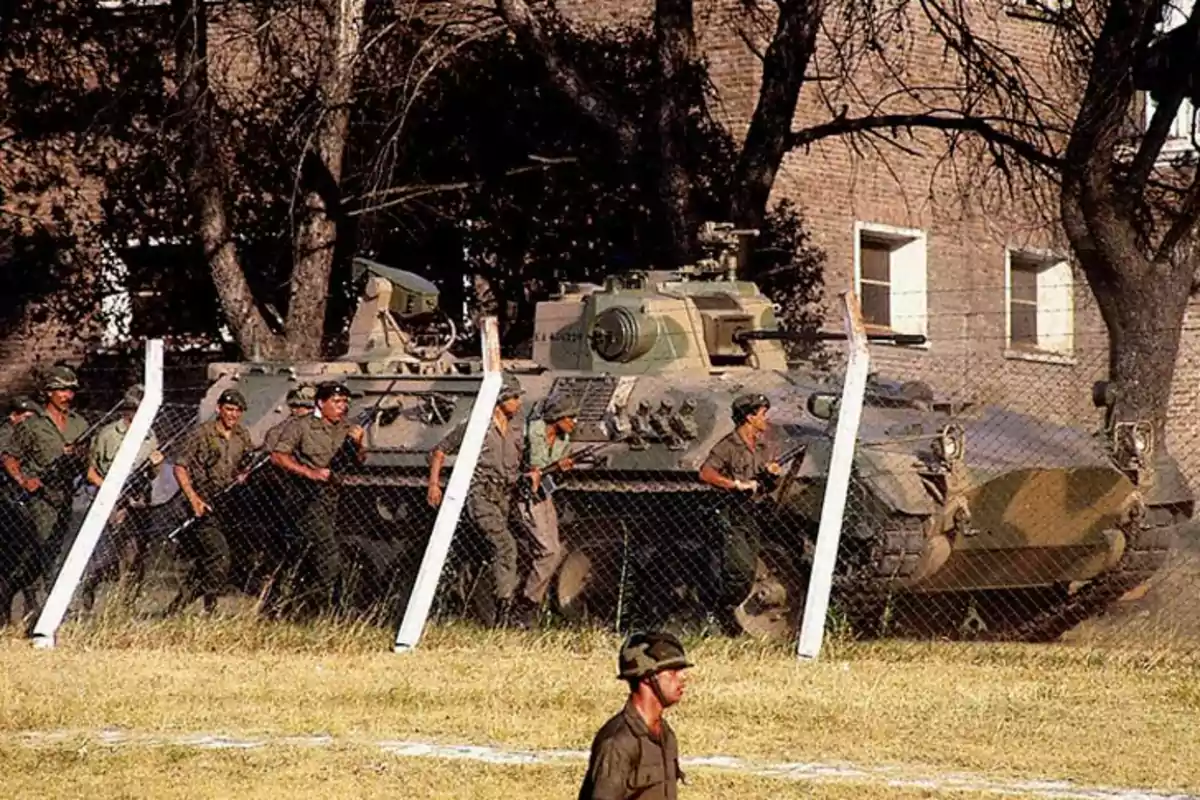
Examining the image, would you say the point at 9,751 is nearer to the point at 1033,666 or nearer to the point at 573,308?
the point at 1033,666

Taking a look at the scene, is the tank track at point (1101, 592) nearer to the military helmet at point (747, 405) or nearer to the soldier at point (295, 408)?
the military helmet at point (747, 405)

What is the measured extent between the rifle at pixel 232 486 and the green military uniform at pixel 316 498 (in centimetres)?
23

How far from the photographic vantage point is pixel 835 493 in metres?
14.9

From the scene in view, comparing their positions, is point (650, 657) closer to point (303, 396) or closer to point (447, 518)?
point (447, 518)

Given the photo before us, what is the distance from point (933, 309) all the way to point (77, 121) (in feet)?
31.8

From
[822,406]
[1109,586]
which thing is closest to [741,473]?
[822,406]

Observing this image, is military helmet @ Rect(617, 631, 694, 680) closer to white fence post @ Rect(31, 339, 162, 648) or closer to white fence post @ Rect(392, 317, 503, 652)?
white fence post @ Rect(392, 317, 503, 652)

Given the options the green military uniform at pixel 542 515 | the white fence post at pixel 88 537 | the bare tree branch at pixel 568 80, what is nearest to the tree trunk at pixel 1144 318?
the bare tree branch at pixel 568 80

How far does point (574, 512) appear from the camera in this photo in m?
18.4

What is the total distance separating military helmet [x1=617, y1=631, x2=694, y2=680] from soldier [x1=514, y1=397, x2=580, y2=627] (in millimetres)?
8866

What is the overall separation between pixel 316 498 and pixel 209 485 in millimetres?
763

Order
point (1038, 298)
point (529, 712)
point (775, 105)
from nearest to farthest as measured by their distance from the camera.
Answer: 1. point (529, 712)
2. point (775, 105)
3. point (1038, 298)

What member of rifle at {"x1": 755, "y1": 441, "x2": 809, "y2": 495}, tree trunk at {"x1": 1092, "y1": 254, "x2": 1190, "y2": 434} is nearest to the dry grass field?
rifle at {"x1": 755, "y1": 441, "x2": 809, "y2": 495}

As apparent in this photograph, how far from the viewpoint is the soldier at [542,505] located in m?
17.9
